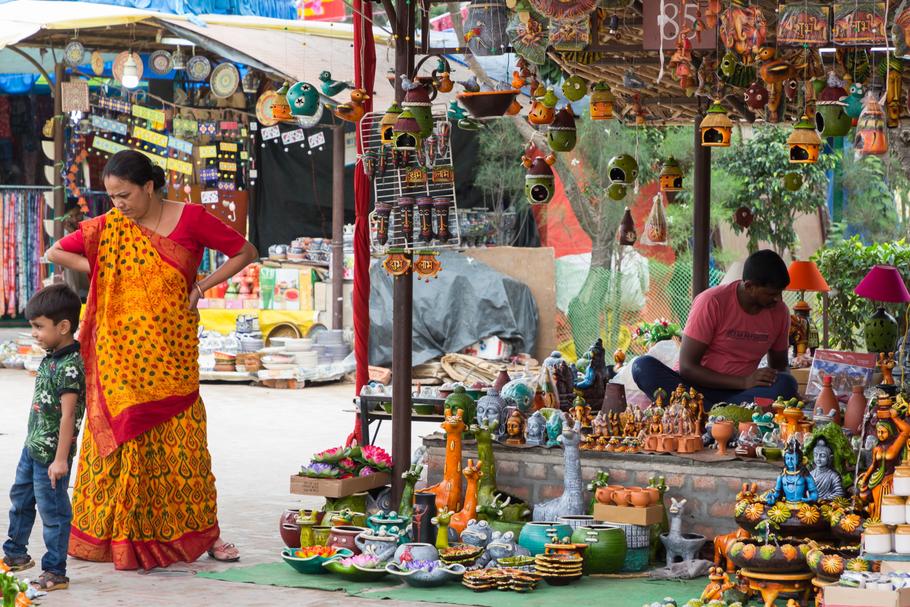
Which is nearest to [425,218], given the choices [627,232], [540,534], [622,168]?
[540,534]

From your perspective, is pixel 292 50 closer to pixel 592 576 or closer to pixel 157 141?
pixel 157 141

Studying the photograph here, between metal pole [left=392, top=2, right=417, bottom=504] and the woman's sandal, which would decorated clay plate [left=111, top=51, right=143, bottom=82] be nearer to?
Answer: metal pole [left=392, top=2, right=417, bottom=504]

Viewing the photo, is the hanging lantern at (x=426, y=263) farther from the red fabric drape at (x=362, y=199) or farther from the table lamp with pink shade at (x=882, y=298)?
the table lamp with pink shade at (x=882, y=298)

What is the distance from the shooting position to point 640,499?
20.1 ft

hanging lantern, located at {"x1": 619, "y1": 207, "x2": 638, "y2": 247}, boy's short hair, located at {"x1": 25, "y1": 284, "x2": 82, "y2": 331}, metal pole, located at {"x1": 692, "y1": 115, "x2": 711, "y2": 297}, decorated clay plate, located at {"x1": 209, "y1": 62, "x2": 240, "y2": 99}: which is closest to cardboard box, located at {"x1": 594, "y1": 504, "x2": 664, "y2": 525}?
boy's short hair, located at {"x1": 25, "y1": 284, "x2": 82, "y2": 331}

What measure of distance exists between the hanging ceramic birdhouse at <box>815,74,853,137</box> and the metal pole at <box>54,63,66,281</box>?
9.39m

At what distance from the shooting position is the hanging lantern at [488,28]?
7.18 m

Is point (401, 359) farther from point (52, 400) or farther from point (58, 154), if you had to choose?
point (58, 154)

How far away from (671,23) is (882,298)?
142 inches

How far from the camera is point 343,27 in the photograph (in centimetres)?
1447

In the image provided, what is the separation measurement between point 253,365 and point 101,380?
847 cm

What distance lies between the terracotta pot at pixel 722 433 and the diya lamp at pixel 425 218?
1600 millimetres

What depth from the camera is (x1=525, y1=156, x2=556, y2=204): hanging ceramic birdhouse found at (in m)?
8.45

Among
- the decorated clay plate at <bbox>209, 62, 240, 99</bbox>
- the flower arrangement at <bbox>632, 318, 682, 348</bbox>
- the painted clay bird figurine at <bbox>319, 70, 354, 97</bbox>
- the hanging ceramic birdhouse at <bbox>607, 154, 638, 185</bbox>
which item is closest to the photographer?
the painted clay bird figurine at <bbox>319, 70, 354, 97</bbox>
